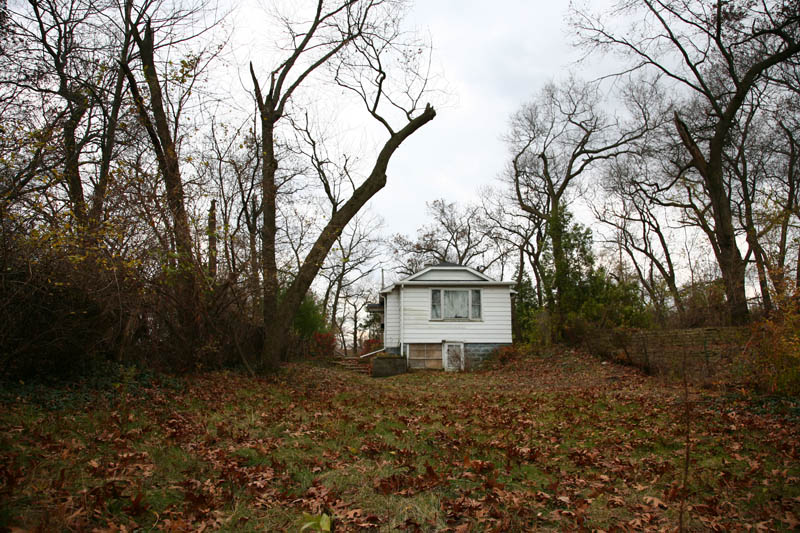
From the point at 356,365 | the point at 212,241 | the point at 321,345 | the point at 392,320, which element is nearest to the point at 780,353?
the point at 212,241

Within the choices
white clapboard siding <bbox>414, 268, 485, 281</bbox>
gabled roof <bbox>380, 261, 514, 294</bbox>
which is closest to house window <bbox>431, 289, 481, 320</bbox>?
gabled roof <bbox>380, 261, 514, 294</bbox>

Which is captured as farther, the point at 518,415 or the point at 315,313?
Result: the point at 315,313

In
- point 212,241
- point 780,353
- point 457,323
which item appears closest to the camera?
point 780,353

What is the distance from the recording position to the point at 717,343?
1211cm

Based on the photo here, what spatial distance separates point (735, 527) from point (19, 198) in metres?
8.21

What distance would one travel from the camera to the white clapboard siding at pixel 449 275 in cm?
2225

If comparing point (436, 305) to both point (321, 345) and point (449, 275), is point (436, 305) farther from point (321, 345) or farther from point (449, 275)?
point (321, 345)

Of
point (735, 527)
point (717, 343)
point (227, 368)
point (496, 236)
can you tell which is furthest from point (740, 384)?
point (496, 236)

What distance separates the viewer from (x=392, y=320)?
22844 mm

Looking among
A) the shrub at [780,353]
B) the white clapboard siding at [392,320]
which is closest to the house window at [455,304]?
the white clapboard siding at [392,320]

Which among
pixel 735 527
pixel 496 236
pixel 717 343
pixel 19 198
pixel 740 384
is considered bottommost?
pixel 735 527

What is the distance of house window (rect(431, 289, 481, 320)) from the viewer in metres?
21.9

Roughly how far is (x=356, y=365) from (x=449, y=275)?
222 inches

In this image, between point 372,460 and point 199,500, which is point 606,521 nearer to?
point 372,460
